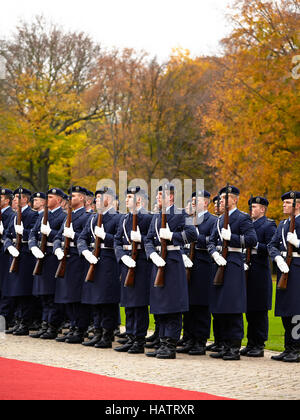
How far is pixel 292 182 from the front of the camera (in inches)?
1077

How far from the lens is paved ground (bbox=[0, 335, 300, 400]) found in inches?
304

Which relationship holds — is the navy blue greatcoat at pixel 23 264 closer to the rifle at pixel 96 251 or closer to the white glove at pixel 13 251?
the white glove at pixel 13 251

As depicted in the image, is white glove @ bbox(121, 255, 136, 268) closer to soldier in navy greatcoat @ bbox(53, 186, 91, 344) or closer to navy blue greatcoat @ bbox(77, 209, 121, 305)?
navy blue greatcoat @ bbox(77, 209, 121, 305)

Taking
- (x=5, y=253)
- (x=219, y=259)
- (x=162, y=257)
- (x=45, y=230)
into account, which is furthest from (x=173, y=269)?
(x=5, y=253)

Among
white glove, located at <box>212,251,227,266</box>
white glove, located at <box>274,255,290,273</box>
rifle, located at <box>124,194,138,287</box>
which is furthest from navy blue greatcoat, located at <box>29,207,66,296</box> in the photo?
→ white glove, located at <box>274,255,290,273</box>

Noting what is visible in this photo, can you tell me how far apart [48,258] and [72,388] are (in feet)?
16.1

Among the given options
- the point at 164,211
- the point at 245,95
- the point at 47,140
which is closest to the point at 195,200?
the point at 164,211

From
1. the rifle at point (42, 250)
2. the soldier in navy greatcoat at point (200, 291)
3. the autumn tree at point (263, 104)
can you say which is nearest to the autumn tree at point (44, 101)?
the autumn tree at point (263, 104)

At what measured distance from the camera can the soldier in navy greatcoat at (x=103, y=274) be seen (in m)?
11.0

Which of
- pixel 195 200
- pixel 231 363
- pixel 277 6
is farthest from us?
pixel 277 6

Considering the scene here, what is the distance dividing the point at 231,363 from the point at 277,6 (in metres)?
22.2

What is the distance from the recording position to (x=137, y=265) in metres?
10.6

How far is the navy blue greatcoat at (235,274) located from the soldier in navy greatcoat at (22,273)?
3.58 metres

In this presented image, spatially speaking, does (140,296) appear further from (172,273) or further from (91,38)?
(91,38)
